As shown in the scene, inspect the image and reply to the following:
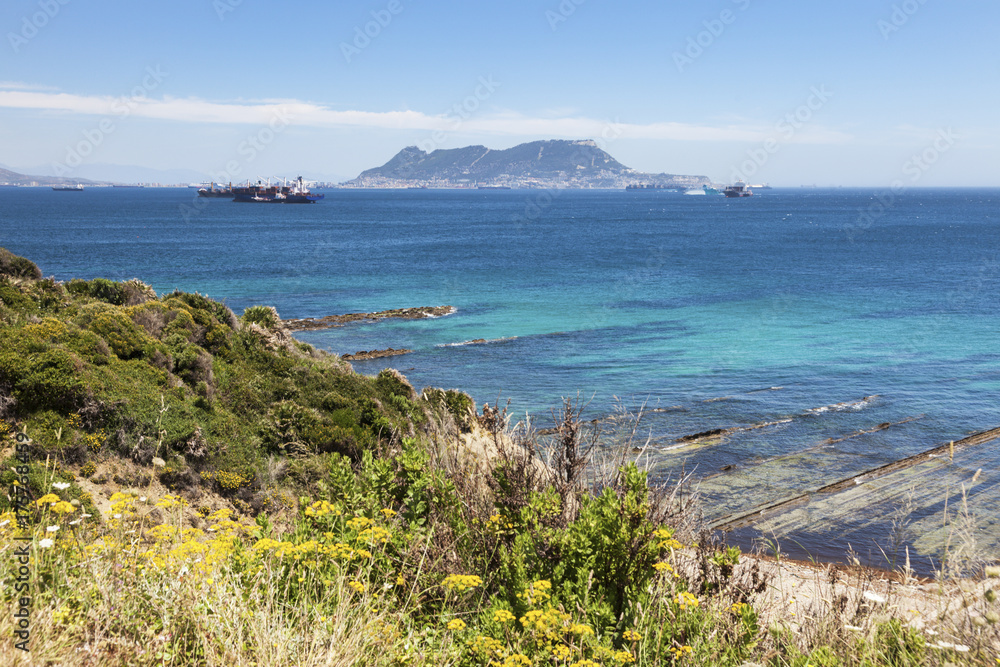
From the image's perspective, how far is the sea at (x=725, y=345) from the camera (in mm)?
14883

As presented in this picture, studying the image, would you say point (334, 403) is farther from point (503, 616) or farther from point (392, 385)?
point (503, 616)

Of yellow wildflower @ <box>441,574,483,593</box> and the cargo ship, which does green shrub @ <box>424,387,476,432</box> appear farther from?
the cargo ship

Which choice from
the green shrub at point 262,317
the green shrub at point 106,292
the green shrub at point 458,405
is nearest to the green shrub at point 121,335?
the green shrub at point 106,292

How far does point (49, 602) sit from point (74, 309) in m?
13.3

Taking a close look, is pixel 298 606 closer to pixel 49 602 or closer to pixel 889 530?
pixel 49 602

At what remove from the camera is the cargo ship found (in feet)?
593

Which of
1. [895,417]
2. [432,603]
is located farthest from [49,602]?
[895,417]

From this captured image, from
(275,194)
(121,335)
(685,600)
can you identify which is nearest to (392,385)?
(121,335)

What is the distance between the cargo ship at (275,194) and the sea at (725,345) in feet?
326

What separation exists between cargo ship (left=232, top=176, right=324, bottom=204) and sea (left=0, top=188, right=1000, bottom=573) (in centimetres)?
9934

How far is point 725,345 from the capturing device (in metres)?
30.2

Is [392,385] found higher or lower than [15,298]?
lower

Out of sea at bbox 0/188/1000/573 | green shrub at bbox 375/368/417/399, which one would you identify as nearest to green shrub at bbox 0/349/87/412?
green shrub at bbox 375/368/417/399

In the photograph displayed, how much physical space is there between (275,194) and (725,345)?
175m
